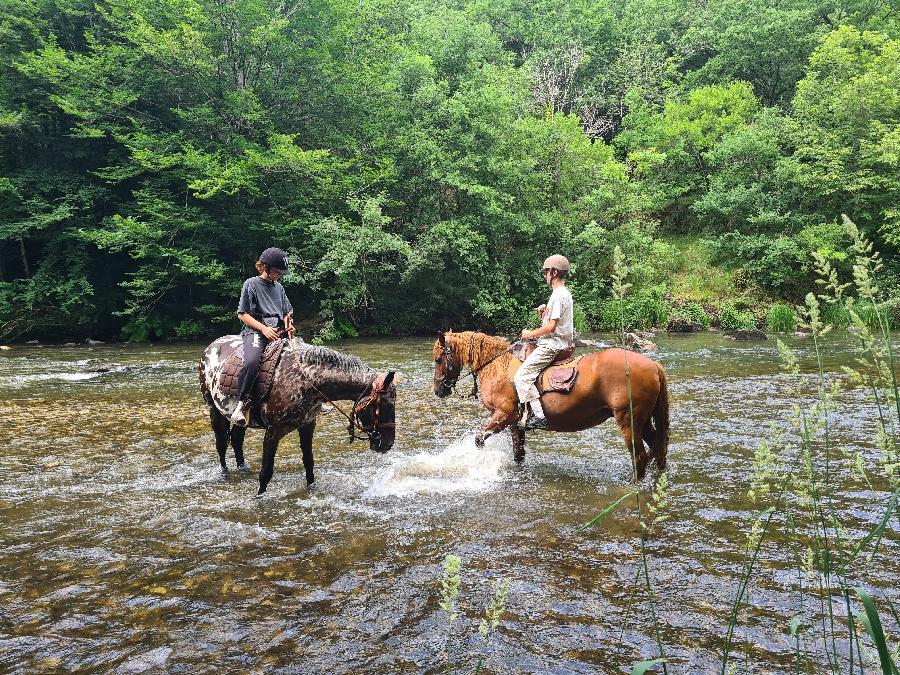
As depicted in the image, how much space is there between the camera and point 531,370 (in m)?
7.32

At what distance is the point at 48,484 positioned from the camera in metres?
6.73

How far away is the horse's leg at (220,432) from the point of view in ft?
23.4

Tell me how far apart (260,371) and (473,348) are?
294 centimetres

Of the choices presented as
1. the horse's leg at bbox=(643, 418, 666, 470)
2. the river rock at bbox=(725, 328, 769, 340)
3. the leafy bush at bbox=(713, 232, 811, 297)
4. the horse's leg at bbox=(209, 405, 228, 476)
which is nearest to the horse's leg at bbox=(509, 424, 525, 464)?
the horse's leg at bbox=(643, 418, 666, 470)

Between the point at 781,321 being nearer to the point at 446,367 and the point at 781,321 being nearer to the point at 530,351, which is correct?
the point at 530,351

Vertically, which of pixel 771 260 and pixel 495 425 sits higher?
pixel 771 260

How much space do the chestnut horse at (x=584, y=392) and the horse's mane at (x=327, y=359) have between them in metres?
1.73

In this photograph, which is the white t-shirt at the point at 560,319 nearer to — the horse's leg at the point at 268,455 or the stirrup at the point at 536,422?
the stirrup at the point at 536,422

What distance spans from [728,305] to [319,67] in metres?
22.0

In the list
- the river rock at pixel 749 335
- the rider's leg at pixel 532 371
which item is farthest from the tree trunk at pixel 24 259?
the river rock at pixel 749 335

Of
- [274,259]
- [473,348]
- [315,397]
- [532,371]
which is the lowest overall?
[532,371]

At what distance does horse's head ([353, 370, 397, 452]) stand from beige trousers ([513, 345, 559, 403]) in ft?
5.95

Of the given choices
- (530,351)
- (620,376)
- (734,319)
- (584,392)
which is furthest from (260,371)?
(734,319)

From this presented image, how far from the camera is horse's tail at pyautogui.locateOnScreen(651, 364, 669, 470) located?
21.6ft
